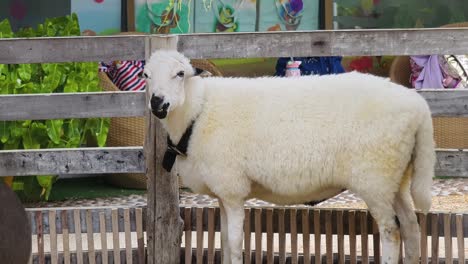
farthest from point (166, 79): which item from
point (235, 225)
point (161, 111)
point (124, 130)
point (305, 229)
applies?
point (124, 130)

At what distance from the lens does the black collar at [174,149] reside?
6645 millimetres

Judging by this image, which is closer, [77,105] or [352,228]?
[352,228]

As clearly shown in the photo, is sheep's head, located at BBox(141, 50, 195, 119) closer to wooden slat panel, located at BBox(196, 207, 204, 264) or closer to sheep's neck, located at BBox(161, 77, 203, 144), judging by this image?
sheep's neck, located at BBox(161, 77, 203, 144)

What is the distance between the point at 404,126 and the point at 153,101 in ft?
4.84

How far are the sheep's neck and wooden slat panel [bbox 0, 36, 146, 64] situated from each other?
2.36 feet

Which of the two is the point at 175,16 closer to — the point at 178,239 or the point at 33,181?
the point at 33,181

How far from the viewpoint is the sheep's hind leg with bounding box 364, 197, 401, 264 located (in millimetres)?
6453

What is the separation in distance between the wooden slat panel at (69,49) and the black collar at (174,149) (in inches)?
31.7

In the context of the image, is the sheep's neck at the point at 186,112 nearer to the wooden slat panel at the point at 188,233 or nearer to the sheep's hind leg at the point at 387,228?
the wooden slat panel at the point at 188,233

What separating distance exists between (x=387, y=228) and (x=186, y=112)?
141 cm

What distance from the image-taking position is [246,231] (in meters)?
7.33

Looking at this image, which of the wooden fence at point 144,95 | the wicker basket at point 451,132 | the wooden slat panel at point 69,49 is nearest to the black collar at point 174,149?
the wooden fence at point 144,95

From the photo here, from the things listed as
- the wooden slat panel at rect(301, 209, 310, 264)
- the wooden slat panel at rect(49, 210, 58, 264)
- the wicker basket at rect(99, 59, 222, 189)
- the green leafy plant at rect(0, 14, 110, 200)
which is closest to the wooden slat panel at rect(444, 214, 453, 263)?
the wooden slat panel at rect(301, 209, 310, 264)

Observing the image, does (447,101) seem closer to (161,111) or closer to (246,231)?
(246,231)
